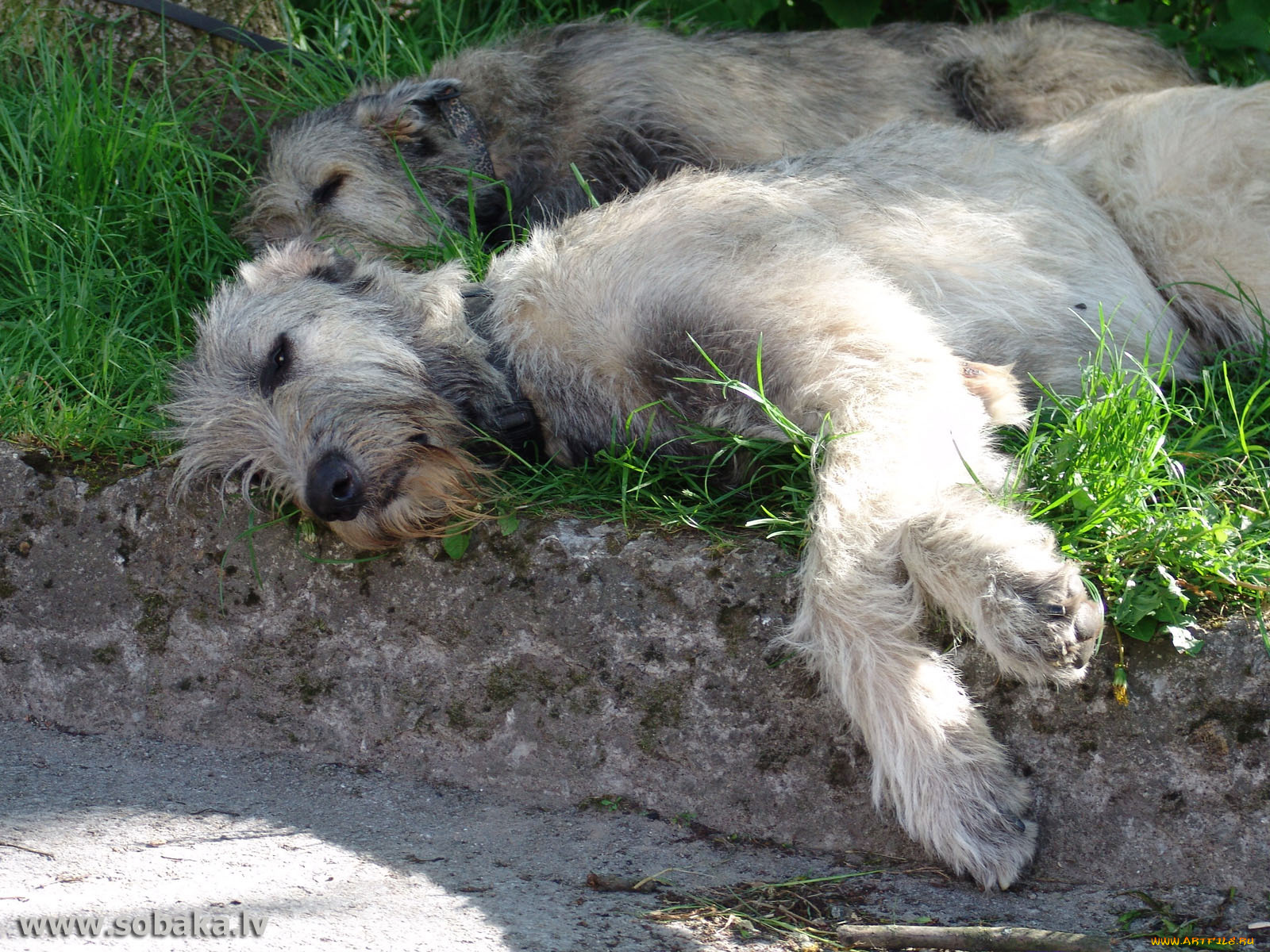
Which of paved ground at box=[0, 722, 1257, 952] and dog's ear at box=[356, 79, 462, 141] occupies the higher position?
dog's ear at box=[356, 79, 462, 141]

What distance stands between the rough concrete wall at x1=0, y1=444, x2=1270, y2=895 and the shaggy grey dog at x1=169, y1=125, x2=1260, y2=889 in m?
0.17

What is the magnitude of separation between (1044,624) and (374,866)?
69.7 inches

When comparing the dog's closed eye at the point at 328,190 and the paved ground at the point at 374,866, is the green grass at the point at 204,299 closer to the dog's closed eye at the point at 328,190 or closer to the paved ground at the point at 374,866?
the dog's closed eye at the point at 328,190

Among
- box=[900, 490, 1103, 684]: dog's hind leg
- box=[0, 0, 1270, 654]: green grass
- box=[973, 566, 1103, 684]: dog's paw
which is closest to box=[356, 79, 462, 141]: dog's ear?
box=[0, 0, 1270, 654]: green grass

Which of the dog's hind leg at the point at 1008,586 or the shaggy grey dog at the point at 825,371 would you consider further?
the shaggy grey dog at the point at 825,371

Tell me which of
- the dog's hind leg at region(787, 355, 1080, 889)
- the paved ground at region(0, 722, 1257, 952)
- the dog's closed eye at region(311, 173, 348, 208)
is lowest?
the paved ground at region(0, 722, 1257, 952)

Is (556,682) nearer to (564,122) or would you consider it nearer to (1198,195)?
(1198,195)

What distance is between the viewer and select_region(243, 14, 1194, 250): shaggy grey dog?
527 centimetres

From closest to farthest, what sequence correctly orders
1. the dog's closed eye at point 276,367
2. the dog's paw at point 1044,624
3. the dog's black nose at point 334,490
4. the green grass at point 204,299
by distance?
the dog's paw at point 1044,624 < the green grass at point 204,299 < the dog's black nose at point 334,490 < the dog's closed eye at point 276,367

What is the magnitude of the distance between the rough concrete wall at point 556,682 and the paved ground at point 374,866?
0.37 ft

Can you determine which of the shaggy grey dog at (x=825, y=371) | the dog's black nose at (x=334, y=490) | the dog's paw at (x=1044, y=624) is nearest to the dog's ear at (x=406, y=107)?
the shaggy grey dog at (x=825, y=371)

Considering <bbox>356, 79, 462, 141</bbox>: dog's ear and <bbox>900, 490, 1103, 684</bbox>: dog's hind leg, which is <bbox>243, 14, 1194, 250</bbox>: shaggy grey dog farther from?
<bbox>900, 490, 1103, 684</bbox>: dog's hind leg

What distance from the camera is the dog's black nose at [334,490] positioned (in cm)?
345

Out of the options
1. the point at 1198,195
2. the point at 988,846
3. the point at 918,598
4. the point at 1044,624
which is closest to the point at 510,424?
the point at 918,598
